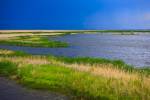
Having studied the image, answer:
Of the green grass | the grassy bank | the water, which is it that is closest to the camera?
the grassy bank

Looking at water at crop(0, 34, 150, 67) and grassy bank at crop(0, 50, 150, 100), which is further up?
grassy bank at crop(0, 50, 150, 100)

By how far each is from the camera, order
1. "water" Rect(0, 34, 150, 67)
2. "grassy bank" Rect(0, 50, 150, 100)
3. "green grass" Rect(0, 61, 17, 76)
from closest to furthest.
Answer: "grassy bank" Rect(0, 50, 150, 100) → "green grass" Rect(0, 61, 17, 76) → "water" Rect(0, 34, 150, 67)

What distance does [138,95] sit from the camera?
1485 centimetres

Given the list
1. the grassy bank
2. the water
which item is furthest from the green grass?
the water

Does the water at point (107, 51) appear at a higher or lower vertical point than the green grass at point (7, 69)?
lower

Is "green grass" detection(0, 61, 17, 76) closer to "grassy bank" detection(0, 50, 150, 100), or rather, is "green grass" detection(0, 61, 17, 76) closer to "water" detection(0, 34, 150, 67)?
"grassy bank" detection(0, 50, 150, 100)

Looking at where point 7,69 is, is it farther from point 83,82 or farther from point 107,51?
point 107,51

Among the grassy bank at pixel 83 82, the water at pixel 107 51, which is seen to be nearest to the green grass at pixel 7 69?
the grassy bank at pixel 83 82

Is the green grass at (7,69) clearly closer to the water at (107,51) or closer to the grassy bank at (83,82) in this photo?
the grassy bank at (83,82)

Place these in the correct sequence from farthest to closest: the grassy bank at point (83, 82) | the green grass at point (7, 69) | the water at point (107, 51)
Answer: the water at point (107, 51) → the green grass at point (7, 69) → the grassy bank at point (83, 82)

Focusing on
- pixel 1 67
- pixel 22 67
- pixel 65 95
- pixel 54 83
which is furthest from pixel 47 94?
pixel 1 67

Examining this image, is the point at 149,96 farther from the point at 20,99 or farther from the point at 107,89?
the point at 20,99

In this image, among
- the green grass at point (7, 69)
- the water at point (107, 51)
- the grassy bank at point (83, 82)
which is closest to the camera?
the grassy bank at point (83, 82)

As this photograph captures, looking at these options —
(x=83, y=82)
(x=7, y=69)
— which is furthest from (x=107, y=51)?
(x=83, y=82)
